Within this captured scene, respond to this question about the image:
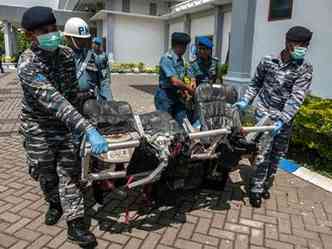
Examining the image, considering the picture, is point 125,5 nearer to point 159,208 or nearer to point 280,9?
point 280,9

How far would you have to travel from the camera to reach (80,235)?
278 centimetres

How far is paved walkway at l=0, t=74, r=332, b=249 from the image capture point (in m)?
2.92

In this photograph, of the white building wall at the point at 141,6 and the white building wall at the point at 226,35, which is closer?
the white building wall at the point at 226,35

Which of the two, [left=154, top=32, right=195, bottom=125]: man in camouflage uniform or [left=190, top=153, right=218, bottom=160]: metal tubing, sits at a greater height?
[left=154, top=32, right=195, bottom=125]: man in camouflage uniform

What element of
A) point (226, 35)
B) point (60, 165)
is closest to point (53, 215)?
point (60, 165)

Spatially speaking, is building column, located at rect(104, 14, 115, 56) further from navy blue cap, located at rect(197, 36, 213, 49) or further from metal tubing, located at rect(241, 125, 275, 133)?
metal tubing, located at rect(241, 125, 275, 133)

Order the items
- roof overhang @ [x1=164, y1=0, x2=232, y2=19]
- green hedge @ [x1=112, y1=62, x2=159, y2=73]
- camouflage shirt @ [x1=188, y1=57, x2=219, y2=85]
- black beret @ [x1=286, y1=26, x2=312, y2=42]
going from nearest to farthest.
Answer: black beret @ [x1=286, y1=26, x2=312, y2=42] < camouflage shirt @ [x1=188, y1=57, x2=219, y2=85] < roof overhang @ [x1=164, y1=0, x2=232, y2=19] < green hedge @ [x1=112, y1=62, x2=159, y2=73]

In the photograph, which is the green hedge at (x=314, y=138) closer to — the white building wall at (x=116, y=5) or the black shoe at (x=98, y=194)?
the black shoe at (x=98, y=194)

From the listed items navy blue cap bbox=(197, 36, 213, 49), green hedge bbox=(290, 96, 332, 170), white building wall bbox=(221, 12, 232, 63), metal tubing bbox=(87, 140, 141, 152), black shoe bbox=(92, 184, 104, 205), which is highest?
white building wall bbox=(221, 12, 232, 63)

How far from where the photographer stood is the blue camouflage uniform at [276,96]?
3.32 meters

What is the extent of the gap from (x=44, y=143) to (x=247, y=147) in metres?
1.88

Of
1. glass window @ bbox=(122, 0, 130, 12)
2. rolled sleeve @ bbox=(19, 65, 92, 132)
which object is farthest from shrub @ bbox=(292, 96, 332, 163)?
glass window @ bbox=(122, 0, 130, 12)

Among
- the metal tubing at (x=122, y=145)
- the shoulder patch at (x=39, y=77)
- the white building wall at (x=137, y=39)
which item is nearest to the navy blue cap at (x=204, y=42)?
the metal tubing at (x=122, y=145)

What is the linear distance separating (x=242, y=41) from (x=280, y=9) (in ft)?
3.79
